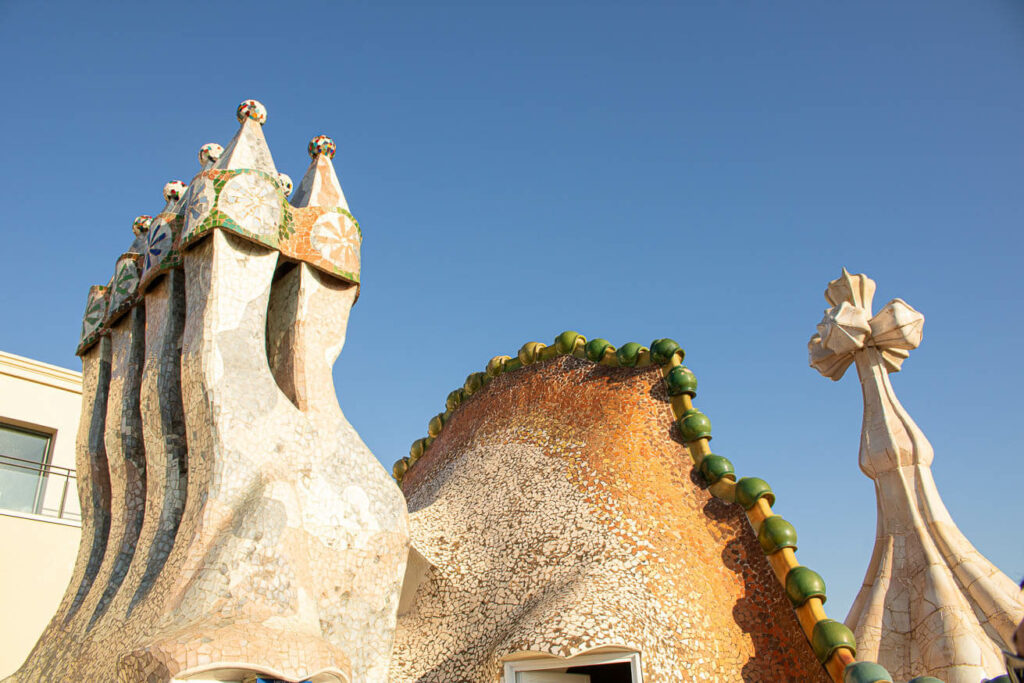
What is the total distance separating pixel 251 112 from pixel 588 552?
3681 millimetres

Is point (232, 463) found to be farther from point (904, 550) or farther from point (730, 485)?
point (904, 550)

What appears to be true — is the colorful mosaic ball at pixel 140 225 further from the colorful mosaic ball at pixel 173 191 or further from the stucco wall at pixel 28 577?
the stucco wall at pixel 28 577

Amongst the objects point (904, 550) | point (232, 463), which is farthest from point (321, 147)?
point (904, 550)

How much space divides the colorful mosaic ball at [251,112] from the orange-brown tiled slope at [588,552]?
2.95m

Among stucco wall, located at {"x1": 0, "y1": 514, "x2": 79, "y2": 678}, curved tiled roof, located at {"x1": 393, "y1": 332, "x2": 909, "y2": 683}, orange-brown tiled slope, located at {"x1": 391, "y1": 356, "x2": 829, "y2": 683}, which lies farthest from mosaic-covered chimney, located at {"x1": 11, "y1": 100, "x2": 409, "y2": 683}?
stucco wall, located at {"x1": 0, "y1": 514, "x2": 79, "y2": 678}

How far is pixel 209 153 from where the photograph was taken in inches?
217

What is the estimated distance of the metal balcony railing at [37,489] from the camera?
9.11 metres

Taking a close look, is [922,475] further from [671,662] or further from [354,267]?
[354,267]

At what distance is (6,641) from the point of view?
8586 millimetres

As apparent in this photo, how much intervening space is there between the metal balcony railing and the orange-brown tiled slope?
516cm

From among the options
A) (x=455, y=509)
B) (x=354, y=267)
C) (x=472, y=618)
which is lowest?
(x=472, y=618)

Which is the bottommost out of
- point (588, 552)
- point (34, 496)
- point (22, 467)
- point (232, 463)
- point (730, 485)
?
point (588, 552)

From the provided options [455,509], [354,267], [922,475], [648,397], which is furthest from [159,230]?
[922,475]

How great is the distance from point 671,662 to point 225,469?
2.74 metres
